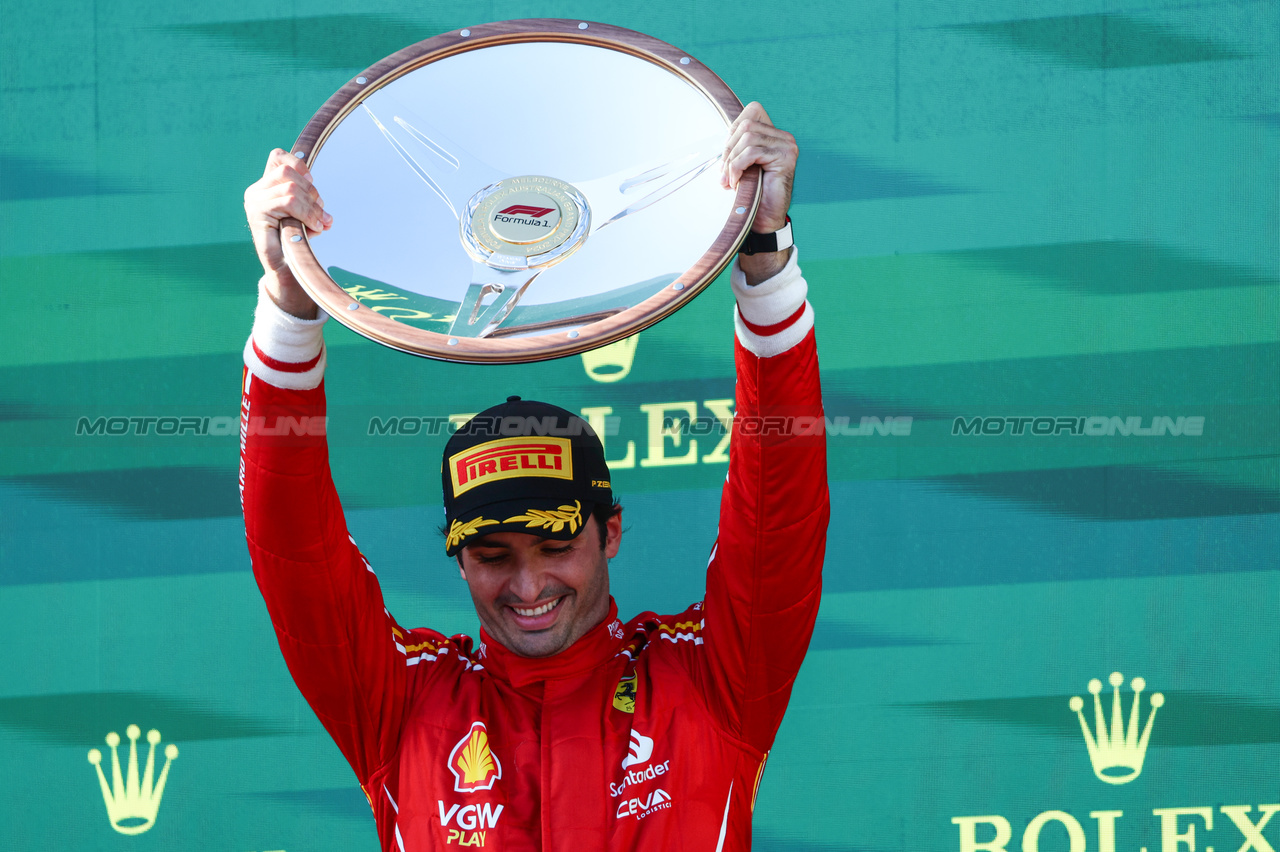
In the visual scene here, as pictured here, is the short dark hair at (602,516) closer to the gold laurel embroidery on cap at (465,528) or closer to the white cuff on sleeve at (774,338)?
the gold laurel embroidery on cap at (465,528)

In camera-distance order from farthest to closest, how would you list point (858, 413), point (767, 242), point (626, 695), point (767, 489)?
point (858, 413)
point (626, 695)
point (767, 489)
point (767, 242)

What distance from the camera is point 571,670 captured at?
1.59 m

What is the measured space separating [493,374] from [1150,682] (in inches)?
54.3

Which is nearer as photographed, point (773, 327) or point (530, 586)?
point (773, 327)

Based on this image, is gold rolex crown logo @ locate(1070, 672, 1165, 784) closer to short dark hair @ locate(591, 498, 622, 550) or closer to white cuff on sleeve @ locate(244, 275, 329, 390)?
short dark hair @ locate(591, 498, 622, 550)

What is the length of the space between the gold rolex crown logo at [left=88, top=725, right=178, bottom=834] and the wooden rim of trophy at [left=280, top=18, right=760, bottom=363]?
1501 millimetres

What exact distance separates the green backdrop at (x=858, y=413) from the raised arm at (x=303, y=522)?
2.94ft

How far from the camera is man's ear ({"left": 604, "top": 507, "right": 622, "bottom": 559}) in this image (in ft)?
5.43

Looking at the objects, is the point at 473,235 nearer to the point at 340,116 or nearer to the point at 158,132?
the point at 340,116
